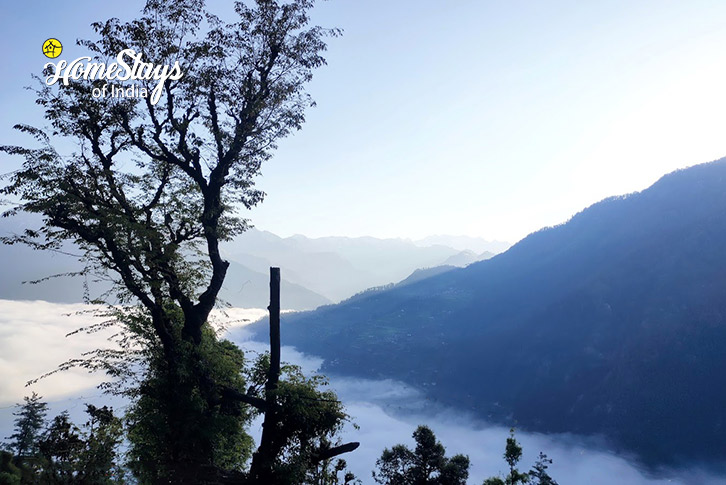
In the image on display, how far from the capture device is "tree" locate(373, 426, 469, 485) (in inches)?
874

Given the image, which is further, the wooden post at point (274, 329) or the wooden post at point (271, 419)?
the wooden post at point (274, 329)

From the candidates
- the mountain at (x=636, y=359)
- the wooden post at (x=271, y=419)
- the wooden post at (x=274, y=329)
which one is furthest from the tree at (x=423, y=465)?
the mountain at (x=636, y=359)

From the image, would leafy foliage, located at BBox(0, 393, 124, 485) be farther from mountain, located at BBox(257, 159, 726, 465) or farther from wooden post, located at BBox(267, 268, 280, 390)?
mountain, located at BBox(257, 159, 726, 465)

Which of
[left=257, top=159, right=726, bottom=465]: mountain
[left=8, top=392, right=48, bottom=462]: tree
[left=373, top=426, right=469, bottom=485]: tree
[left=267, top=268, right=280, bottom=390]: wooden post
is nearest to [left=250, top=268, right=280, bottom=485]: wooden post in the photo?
[left=267, top=268, right=280, bottom=390]: wooden post

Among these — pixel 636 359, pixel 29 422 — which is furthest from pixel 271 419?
pixel 636 359

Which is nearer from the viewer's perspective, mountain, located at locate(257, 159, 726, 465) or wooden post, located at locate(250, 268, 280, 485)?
wooden post, located at locate(250, 268, 280, 485)

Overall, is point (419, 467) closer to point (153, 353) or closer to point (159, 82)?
point (153, 353)

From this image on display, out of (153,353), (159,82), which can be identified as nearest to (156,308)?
(153,353)

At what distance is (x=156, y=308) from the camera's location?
11.9 metres

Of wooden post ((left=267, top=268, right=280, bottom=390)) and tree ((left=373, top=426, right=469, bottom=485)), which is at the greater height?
wooden post ((left=267, top=268, right=280, bottom=390))

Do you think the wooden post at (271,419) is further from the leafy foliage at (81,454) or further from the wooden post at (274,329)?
the leafy foliage at (81,454)

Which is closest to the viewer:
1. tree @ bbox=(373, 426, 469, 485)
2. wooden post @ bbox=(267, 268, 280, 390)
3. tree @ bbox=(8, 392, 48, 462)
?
wooden post @ bbox=(267, 268, 280, 390)

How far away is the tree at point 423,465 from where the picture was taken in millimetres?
22194

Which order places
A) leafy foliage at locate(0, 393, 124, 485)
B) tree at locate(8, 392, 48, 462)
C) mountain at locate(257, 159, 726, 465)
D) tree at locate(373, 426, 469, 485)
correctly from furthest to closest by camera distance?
mountain at locate(257, 159, 726, 465) < tree at locate(8, 392, 48, 462) < tree at locate(373, 426, 469, 485) < leafy foliage at locate(0, 393, 124, 485)
